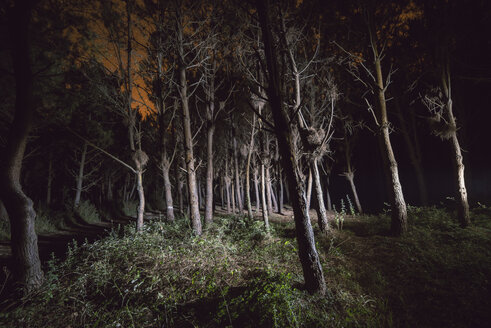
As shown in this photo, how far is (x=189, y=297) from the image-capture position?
3.76m

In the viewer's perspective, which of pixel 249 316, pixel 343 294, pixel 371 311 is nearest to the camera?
Result: pixel 249 316

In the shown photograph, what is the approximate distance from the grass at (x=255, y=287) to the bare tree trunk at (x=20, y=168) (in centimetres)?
41

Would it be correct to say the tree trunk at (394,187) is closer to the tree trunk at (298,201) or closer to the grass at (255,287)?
the grass at (255,287)

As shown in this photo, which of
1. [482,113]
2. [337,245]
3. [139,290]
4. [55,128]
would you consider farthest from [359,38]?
[55,128]

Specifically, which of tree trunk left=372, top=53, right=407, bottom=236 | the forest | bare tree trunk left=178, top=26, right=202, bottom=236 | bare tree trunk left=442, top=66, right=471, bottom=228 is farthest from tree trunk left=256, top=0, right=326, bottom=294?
bare tree trunk left=442, top=66, right=471, bottom=228

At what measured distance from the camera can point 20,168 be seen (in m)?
4.27

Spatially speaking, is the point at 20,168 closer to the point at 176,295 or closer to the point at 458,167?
the point at 176,295

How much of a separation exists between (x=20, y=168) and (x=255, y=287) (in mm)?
5656

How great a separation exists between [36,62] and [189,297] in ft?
33.5

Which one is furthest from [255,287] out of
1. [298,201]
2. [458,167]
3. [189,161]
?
[458,167]

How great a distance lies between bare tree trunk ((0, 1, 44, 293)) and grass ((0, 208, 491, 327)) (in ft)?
1.36

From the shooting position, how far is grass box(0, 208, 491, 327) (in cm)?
326

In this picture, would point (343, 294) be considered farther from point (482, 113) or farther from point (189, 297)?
point (482, 113)

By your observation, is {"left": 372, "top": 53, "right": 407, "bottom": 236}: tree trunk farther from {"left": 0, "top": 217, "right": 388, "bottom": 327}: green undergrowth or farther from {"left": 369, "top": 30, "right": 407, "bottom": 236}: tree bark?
{"left": 0, "top": 217, "right": 388, "bottom": 327}: green undergrowth
